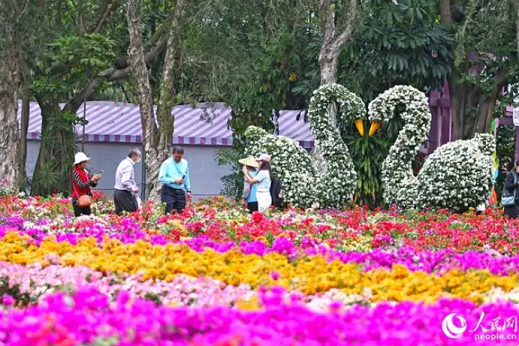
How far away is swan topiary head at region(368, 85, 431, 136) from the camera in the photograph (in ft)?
65.4

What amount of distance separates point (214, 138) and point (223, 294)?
2482 centimetres

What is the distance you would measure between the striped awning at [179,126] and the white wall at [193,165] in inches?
20.8

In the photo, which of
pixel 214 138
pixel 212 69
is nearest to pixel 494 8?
pixel 212 69

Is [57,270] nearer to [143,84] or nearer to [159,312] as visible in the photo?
[159,312]

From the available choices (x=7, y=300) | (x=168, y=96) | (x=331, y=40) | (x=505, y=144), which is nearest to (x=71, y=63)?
(x=168, y=96)

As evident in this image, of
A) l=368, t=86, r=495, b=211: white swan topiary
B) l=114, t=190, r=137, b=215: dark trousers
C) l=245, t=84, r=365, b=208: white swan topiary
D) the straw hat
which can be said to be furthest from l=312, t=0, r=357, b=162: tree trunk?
l=114, t=190, r=137, b=215: dark trousers

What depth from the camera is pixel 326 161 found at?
20.7 meters

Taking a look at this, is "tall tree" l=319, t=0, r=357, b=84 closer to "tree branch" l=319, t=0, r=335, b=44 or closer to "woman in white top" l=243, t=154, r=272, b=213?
"tree branch" l=319, t=0, r=335, b=44

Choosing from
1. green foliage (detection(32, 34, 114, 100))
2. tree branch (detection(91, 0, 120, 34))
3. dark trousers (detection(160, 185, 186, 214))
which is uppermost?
tree branch (detection(91, 0, 120, 34))

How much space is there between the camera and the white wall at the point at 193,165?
108ft

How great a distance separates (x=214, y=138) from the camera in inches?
1264

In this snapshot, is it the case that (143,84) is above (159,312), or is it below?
above

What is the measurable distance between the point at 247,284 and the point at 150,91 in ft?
49.6

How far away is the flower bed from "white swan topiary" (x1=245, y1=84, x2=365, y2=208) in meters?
5.97
